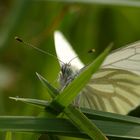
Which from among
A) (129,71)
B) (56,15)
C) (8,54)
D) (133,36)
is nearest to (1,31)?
(8,54)

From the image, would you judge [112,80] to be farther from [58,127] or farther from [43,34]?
[43,34]

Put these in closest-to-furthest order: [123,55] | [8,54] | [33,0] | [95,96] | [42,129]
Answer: [42,129], [123,55], [95,96], [33,0], [8,54]

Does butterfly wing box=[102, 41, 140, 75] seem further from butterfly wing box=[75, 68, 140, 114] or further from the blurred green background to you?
the blurred green background

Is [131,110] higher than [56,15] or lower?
lower

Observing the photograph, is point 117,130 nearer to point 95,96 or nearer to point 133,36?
point 95,96

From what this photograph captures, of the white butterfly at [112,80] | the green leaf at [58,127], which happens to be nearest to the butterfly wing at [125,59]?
the white butterfly at [112,80]

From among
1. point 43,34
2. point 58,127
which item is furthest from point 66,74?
point 43,34

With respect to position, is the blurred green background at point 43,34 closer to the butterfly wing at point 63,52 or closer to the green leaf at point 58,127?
the butterfly wing at point 63,52
